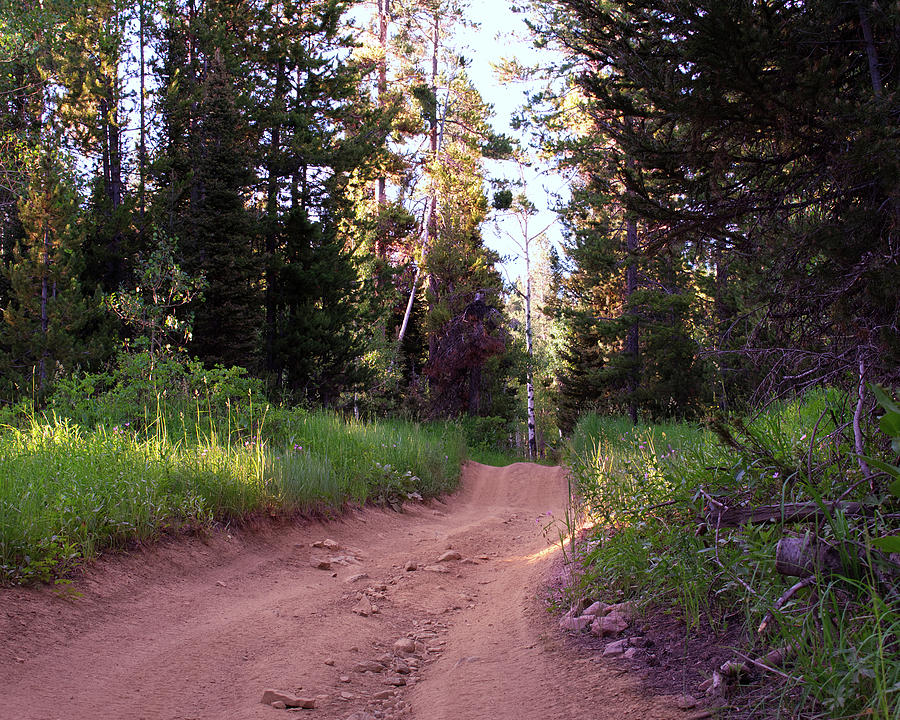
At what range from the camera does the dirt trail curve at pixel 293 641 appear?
272cm

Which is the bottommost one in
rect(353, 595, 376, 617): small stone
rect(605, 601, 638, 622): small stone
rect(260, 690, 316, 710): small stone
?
rect(353, 595, 376, 617): small stone

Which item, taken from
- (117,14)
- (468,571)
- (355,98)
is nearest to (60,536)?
(468,571)

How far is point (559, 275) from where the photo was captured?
2873 centimetres

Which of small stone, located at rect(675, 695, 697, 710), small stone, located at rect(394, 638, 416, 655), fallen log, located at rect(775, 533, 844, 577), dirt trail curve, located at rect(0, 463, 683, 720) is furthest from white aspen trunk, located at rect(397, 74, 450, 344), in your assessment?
small stone, located at rect(675, 695, 697, 710)

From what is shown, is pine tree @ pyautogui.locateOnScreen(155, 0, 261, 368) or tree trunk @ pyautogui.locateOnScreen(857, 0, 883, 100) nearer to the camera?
tree trunk @ pyautogui.locateOnScreen(857, 0, 883, 100)

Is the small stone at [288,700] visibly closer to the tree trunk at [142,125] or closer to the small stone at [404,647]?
the small stone at [404,647]

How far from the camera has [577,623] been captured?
11.1 ft

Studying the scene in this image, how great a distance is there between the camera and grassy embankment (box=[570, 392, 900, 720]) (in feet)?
6.44

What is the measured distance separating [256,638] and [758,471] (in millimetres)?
3098

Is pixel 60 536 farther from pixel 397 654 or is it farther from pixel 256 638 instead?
pixel 397 654

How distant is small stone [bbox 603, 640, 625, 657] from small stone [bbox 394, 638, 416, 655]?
1.24 meters

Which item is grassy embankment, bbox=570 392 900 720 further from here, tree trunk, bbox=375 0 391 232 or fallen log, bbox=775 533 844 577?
tree trunk, bbox=375 0 391 232

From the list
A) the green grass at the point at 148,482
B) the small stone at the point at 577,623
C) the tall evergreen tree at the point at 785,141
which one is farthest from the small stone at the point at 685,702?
the green grass at the point at 148,482

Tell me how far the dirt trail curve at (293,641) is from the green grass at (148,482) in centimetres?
27
